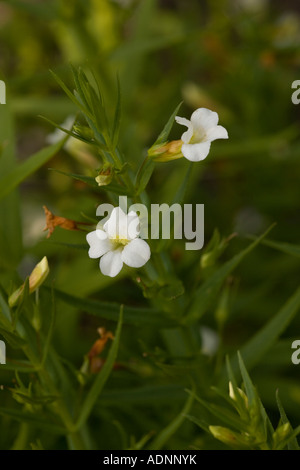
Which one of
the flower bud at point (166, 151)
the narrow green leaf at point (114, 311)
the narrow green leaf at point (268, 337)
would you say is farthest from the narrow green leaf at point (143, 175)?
the narrow green leaf at point (268, 337)

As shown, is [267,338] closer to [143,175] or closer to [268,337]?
[268,337]

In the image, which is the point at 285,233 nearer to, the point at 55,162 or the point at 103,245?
the point at 55,162

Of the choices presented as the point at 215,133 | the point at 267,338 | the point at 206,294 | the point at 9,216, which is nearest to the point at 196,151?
the point at 215,133

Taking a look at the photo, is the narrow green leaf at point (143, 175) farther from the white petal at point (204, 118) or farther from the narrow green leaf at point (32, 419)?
the narrow green leaf at point (32, 419)

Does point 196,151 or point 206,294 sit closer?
point 196,151

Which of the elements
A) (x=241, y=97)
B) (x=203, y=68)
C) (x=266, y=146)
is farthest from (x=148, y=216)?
(x=203, y=68)

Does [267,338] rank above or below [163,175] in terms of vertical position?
below
